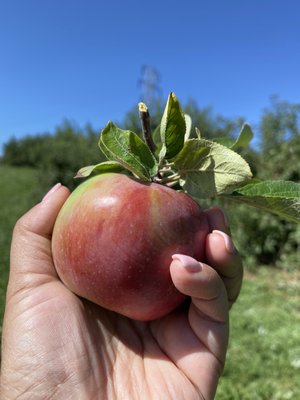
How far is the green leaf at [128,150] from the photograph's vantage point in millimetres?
1126

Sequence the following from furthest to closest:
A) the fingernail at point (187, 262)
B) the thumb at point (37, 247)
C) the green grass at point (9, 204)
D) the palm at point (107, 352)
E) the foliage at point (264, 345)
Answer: the green grass at point (9, 204), the foliage at point (264, 345), the thumb at point (37, 247), the palm at point (107, 352), the fingernail at point (187, 262)

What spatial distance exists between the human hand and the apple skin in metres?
0.10

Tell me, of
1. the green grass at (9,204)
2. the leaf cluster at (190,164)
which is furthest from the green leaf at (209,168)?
the green grass at (9,204)

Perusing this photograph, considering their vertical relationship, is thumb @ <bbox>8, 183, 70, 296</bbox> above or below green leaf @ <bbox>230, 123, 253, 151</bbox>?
below

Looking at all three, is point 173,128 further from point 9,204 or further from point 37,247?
point 9,204

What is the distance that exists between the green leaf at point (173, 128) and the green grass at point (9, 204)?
140 inches

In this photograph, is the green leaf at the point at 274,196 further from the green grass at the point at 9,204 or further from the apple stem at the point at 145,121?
the green grass at the point at 9,204

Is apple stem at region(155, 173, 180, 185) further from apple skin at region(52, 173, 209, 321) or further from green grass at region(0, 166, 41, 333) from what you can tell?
green grass at region(0, 166, 41, 333)

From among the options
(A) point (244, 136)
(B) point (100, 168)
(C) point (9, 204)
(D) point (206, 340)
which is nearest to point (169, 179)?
(B) point (100, 168)

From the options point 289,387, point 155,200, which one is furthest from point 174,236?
point 289,387

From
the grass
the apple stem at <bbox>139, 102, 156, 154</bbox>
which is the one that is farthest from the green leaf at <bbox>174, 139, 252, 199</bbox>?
the grass

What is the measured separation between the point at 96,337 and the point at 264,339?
101 inches

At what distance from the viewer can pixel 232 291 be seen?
4.87 ft

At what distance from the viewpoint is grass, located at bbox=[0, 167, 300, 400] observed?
2918 mm
